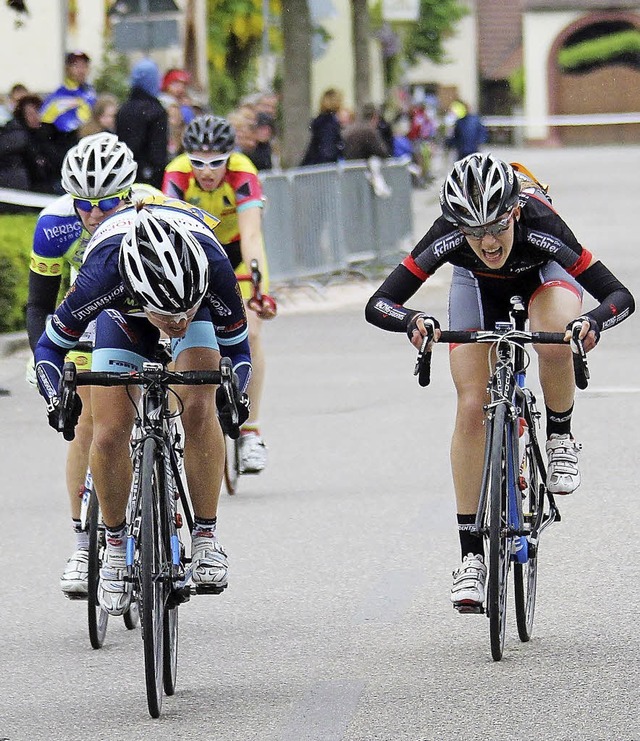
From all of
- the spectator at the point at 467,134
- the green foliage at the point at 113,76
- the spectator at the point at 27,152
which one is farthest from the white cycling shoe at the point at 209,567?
the spectator at the point at 467,134

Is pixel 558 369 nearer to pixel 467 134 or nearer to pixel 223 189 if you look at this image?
pixel 223 189

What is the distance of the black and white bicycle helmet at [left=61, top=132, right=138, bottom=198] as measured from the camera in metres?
6.84

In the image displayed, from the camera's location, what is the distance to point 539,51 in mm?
78250

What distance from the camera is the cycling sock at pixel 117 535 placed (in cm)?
620

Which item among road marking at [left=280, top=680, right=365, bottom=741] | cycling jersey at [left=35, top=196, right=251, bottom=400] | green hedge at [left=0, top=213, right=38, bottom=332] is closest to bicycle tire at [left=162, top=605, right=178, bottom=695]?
road marking at [left=280, top=680, right=365, bottom=741]

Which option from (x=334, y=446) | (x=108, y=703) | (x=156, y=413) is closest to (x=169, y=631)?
(x=108, y=703)

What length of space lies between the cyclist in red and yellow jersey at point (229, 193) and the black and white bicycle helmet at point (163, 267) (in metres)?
3.86

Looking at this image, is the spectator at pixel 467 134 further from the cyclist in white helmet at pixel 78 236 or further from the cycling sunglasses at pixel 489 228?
the cycling sunglasses at pixel 489 228

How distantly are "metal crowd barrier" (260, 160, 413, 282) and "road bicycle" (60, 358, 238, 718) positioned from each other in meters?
13.0

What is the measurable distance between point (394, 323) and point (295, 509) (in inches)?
125

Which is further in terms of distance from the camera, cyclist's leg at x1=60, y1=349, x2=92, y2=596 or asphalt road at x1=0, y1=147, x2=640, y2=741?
cyclist's leg at x1=60, y1=349, x2=92, y2=596

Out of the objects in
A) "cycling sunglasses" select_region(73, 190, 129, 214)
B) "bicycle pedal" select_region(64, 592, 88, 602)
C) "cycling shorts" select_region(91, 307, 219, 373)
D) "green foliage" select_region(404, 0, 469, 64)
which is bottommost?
"bicycle pedal" select_region(64, 592, 88, 602)

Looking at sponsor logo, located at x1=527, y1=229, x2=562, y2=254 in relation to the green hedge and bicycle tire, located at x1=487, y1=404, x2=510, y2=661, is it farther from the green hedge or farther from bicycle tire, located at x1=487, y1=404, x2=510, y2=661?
the green hedge

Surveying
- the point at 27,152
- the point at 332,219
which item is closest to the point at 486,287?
the point at 27,152
